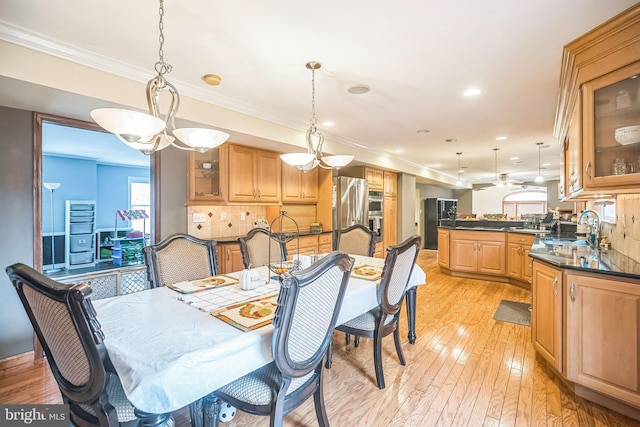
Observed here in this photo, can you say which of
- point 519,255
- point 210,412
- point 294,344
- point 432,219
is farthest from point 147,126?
point 432,219

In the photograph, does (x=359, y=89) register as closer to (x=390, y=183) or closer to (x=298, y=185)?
(x=298, y=185)

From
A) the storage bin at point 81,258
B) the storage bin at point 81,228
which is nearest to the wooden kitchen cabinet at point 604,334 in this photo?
the storage bin at point 81,258

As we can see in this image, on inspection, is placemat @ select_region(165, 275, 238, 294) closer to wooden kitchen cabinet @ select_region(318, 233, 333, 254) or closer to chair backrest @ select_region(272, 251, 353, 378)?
chair backrest @ select_region(272, 251, 353, 378)

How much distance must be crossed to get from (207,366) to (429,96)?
119 inches

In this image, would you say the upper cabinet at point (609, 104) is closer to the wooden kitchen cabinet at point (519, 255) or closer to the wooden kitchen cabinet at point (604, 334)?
the wooden kitchen cabinet at point (604, 334)

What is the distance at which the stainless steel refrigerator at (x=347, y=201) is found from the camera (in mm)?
5352

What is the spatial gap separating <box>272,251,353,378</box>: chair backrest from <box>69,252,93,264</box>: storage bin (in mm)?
6017

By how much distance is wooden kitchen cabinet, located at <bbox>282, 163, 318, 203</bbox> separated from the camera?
4.72 meters

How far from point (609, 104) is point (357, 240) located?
228cm

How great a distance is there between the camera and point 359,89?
9.46ft

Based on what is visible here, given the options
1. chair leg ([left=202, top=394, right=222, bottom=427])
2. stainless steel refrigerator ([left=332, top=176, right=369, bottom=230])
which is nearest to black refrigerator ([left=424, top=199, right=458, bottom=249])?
stainless steel refrigerator ([left=332, top=176, right=369, bottom=230])

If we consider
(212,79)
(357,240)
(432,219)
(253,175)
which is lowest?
(357,240)

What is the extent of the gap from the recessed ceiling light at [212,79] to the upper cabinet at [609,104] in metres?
2.60

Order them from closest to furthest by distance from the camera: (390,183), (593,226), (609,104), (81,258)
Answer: (609,104) → (593,226) → (81,258) → (390,183)
